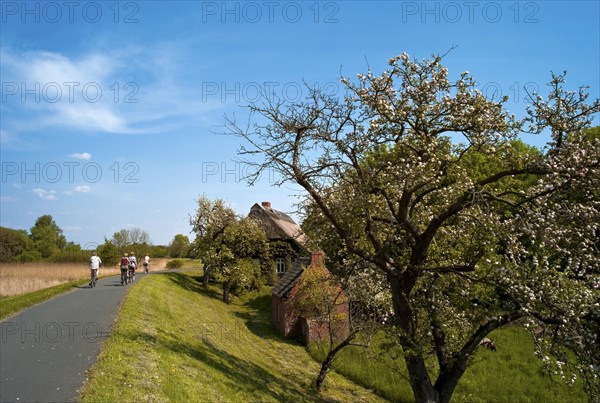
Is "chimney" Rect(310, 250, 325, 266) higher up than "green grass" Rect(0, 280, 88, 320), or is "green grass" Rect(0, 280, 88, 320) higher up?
"chimney" Rect(310, 250, 325, 266)

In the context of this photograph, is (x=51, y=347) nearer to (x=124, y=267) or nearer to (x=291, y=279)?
(x=124, y=267)

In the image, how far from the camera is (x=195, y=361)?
44.4 ft

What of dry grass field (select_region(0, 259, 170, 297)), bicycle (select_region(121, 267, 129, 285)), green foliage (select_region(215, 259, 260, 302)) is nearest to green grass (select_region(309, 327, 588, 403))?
green foliage (select_region(215, 259, 260, 302))

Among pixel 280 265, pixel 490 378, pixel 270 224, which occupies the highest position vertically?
pixel 270 224

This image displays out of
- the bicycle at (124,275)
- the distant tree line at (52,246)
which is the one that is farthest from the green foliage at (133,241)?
the bicycle at (124,275)

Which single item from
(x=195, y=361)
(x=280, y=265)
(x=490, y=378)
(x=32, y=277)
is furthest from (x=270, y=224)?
(x=195, y=361)

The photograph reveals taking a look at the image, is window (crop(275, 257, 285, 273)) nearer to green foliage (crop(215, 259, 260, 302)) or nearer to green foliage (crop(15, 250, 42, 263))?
green foliage (crop(215, 259, 260, 302))

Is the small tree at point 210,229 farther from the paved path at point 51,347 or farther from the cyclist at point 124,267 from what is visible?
the paved path at point 51,347

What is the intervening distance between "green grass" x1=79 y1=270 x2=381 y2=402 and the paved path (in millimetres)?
454

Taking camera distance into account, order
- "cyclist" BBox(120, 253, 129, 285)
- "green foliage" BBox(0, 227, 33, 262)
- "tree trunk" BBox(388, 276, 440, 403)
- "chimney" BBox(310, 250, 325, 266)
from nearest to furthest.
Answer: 1. "tree trunk" BBox(388, 276, 440, 403)
2. "chimney" BBox(310, 250, 325, 266)
3. "cyclist" BBox(120, 253, 129, 285)
4. "green foliage" BBox(0, 227, 33, 262)

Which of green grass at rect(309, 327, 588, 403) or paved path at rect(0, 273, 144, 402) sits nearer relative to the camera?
paved path at rect(0, 273, 144, 402)

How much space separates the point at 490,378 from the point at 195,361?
1378 cm

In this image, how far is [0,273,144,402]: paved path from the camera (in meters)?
9.05

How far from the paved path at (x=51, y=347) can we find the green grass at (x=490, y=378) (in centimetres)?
996
